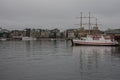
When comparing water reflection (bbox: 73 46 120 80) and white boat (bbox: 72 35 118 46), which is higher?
white boat (bbox: 72 35 118 46)

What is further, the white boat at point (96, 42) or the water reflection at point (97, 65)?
the white boat at point (96, 42)

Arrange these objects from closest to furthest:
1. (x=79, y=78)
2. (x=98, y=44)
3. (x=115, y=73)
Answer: (x=79, y=78) < (x=115, y=73) < (x=98, y=44)

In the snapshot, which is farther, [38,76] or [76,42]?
[76,42]

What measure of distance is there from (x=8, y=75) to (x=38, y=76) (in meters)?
2.53

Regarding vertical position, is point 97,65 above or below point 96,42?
below

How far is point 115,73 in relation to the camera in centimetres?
2208

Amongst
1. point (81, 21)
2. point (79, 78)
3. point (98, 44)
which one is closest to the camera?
point (79, 78)

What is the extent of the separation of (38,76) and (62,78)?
2129 mm

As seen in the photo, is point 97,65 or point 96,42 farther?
point 96,42

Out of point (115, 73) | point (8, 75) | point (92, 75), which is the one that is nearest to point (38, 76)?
point (8, 75)

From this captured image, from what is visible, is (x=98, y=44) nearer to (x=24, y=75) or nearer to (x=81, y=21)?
(x=81, y=21)

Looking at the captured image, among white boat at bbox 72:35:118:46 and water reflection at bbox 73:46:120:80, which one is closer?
water reflection at bbox 73:46:120:80

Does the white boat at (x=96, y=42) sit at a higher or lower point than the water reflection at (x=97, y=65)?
higher

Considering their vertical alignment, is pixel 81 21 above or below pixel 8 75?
above
